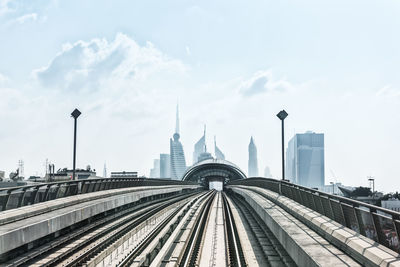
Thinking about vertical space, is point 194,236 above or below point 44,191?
below

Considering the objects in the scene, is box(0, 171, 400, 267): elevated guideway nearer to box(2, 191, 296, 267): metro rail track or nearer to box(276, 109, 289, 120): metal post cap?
box(2, 191, 296, 267): metro rail track

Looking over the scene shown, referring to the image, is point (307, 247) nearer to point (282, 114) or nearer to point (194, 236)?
point (194, 236)

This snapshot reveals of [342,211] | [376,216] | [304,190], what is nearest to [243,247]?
[304,190]

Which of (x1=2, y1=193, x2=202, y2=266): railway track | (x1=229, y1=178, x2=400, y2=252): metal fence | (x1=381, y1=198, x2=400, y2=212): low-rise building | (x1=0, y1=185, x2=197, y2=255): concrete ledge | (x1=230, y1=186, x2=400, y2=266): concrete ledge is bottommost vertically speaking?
(x1=381, y1=198, x2=400, y2=212): low-rise building

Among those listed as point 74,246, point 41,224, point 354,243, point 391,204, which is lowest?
point 391,204

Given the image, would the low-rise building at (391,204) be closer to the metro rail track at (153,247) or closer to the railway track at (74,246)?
the metro rail track at (153,247)

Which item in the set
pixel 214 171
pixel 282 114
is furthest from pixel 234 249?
pixel 214 171

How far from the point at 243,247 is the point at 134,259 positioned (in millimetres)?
5193

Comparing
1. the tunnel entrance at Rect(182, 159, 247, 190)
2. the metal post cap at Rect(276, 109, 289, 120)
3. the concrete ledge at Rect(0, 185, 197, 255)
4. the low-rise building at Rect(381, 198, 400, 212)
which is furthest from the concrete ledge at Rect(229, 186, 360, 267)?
the tunnel entrance at Rect(182, 159, 247, 190)

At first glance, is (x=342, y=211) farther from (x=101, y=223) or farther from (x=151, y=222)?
(x=151, y=222)

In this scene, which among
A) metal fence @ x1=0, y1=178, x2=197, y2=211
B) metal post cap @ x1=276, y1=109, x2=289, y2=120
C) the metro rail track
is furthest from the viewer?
metal post cap @ x1=276, y1=109, x2=289, y2=120

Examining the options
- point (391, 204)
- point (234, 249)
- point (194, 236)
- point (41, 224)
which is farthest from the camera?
point (391, 204)

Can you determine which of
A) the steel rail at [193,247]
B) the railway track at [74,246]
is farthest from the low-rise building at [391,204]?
the railway track at [74,246]

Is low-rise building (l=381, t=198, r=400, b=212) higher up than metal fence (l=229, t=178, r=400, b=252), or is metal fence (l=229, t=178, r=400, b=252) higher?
metal fence (l=229, t=178, r=400, b=252)
